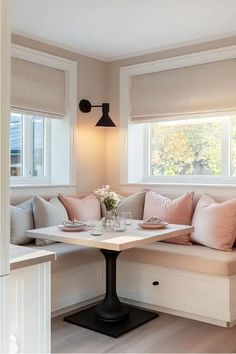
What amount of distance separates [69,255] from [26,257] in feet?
5.70

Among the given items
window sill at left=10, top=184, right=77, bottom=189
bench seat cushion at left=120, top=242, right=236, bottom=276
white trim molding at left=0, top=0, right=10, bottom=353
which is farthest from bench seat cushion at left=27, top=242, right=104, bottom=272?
white trim molding at left=0, top=0, right=10, bottom=353

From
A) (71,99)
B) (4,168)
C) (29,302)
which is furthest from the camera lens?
(71,99)

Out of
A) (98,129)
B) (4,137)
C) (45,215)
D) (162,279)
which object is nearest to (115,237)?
(162,279)

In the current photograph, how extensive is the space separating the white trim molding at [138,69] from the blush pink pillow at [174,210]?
707mm

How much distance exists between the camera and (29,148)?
429 cm

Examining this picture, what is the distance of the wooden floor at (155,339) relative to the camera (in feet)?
8.96

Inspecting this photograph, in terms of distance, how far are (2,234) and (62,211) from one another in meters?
2.42

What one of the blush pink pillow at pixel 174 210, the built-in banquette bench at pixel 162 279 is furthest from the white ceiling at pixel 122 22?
the built-in banquette bench at pixel 162 279

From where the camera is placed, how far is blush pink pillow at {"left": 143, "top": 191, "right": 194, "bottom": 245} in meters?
3.82

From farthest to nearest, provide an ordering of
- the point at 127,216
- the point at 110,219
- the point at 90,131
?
the point at 90,131
the point at 127,216
the point at 110,219

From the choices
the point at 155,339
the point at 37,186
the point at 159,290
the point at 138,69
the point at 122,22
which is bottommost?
the point at 155,339

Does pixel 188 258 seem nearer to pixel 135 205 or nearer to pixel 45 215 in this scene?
pixel 135 205

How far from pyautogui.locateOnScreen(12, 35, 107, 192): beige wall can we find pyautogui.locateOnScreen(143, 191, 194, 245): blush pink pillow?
0.90 metres

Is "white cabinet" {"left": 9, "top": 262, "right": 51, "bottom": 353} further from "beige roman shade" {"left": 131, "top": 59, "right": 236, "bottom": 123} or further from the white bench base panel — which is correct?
"beige roman shade" {"left": 131, "top": 59, "right": 236, "bottom": 123}
